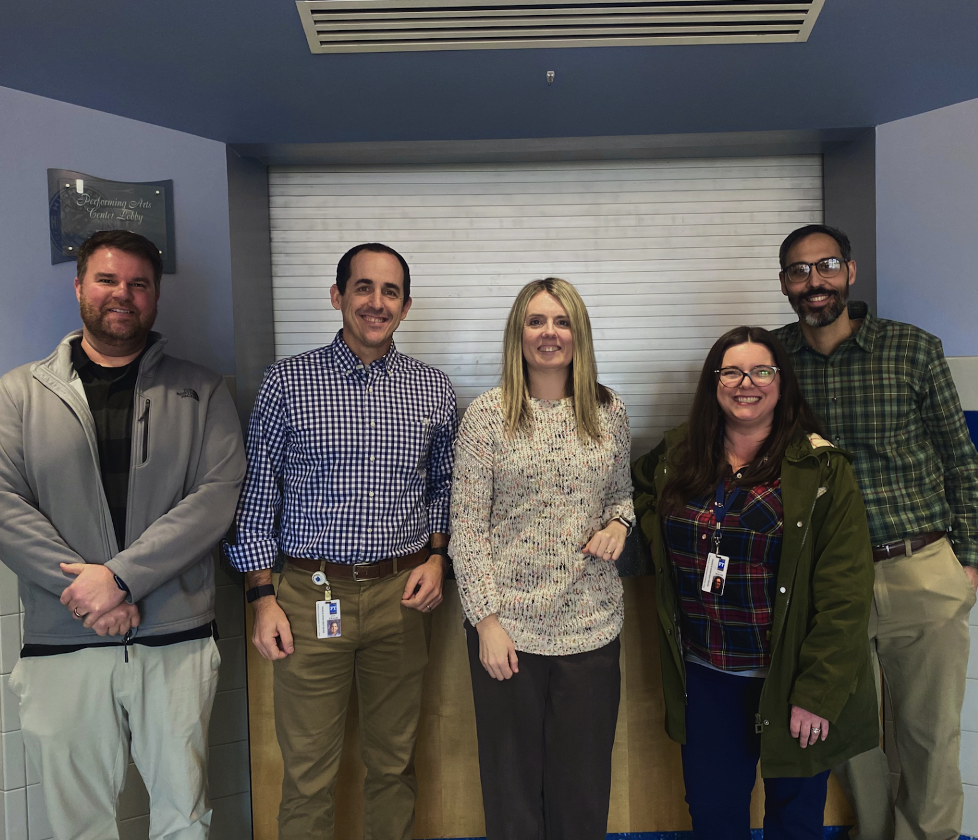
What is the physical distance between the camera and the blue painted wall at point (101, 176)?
7.70 feet

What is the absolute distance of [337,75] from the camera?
2193mm

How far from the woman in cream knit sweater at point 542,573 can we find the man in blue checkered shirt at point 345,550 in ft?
0.91

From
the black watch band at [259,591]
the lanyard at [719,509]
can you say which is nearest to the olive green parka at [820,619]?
the lanyard at [719,509]

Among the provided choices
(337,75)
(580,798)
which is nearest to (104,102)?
(337,75)

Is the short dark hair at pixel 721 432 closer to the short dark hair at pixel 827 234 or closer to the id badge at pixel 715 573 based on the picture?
the id badge at pixel 715 573

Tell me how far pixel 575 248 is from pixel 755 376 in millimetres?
1492

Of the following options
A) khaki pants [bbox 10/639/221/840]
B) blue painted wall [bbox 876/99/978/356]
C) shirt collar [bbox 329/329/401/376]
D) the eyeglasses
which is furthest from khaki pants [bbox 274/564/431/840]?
blue painted wall [bbox 876/99/978/356]

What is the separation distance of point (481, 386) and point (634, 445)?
789 millimetres

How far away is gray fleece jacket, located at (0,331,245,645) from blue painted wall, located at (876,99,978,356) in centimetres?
265

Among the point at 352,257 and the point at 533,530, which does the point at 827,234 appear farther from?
the point at 352,257

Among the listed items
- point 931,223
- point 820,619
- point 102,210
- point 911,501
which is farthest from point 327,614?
point 931,223

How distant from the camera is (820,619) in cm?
179

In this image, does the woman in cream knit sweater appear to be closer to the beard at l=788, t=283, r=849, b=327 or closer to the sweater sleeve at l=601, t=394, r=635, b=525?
the sweater sleeve at l=601, t=394, r=635, b=525

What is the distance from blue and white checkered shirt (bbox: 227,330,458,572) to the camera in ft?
6.84
